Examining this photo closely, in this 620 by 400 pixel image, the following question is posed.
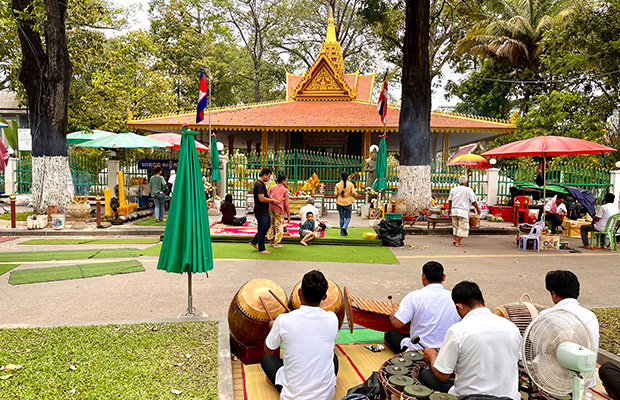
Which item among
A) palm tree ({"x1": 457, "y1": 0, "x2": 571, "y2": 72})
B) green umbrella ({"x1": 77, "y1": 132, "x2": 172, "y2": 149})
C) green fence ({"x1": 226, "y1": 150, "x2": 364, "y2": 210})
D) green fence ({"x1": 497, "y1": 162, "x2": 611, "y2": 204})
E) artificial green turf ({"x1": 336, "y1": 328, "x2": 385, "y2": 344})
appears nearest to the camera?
artificial green turf ({"x1": 336, "y1": 328, "x2": 385, "y2": 344})

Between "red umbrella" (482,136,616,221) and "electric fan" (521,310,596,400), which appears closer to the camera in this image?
"electric fan" (521,310,596,400)

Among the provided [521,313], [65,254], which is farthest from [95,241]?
[521,313]

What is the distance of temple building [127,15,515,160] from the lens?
20.1m

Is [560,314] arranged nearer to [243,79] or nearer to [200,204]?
[200,204]

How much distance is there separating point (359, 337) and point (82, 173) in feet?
52.4

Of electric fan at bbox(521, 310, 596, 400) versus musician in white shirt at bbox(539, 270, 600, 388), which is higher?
musician in white shirt at bbox(539, 270, 600, 388)

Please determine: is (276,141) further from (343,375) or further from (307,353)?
(307,353)

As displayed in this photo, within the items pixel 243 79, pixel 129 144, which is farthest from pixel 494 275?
pixel 243 79

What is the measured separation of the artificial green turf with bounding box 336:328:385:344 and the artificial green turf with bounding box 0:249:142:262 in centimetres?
543

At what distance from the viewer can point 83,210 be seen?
40.0ft

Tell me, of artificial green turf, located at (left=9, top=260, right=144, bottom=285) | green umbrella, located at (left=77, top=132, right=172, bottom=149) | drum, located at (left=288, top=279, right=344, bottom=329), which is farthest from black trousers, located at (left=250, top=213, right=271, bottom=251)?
green umbrella, located at (left=77, top=132, right=172, bottom=149)

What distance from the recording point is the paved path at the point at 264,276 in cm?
554

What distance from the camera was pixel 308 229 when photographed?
33.6 ft

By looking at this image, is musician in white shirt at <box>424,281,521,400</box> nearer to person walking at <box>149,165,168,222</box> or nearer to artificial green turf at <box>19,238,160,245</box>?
artificial green turf at <box>19,238,160,245</box>
